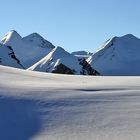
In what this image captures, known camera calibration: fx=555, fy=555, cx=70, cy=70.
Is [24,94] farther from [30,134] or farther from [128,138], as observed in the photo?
[128,138]

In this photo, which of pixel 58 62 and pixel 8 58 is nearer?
pixel 8 58

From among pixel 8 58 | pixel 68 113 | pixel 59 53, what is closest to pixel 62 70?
pixel 8 58

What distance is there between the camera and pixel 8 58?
415ft

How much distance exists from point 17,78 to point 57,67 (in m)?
127

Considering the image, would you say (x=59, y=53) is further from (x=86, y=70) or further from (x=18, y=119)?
(x=18, y=119)

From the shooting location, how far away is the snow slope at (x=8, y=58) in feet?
396

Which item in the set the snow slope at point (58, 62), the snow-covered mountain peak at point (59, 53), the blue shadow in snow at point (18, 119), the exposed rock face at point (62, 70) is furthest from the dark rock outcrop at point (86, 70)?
the blue shadow in snow at point (18, 119)

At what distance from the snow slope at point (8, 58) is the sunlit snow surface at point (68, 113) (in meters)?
107

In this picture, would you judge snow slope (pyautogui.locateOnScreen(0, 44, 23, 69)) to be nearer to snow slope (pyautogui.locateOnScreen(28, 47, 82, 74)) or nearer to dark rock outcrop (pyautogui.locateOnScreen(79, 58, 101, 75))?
snow slope (pyautogui.locateOnScreen(28, 47, 82, 74))

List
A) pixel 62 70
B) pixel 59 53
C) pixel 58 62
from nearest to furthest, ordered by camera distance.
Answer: pixel 62 70 < pixel 58 62 < pixel 59 53

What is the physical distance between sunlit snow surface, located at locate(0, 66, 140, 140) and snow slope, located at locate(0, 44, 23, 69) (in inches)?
4193

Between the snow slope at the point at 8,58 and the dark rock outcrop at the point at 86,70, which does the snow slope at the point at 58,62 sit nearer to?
the dark rock outcrop at the point at 86,70

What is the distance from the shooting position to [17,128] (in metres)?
9.95

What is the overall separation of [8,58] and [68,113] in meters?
116
